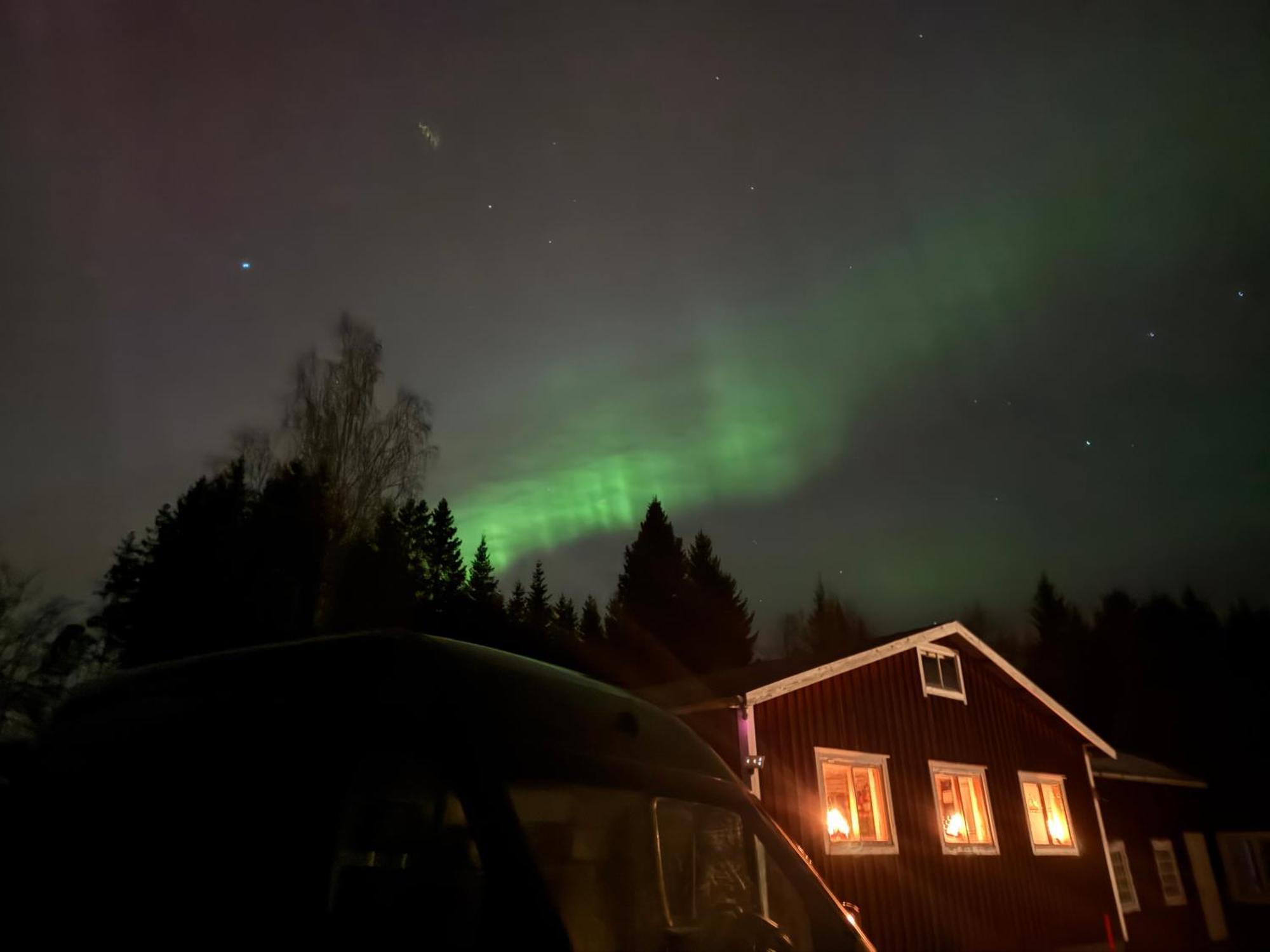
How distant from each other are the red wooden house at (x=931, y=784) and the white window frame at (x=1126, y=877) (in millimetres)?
1473

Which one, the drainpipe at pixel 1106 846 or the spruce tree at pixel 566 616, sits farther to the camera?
the spruce tree at pixel 566 616

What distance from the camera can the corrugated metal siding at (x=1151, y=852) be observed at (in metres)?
20.5

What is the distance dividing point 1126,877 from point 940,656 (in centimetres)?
927

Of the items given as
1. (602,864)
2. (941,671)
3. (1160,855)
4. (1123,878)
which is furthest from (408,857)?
(1160,855)

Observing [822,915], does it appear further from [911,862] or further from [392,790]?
[911,862]

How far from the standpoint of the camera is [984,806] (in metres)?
16.5

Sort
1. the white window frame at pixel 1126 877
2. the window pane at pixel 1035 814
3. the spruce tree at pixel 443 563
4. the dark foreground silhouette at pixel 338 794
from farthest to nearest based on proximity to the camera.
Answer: the spruce tree at pixel 443 563
the white window frame at pixel 1126 877
the window pane at pixel 1035 814
the dark foreground silhouette at pixel 338 794

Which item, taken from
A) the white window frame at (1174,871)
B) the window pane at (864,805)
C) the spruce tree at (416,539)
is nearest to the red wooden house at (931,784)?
the window pane at (864,805)

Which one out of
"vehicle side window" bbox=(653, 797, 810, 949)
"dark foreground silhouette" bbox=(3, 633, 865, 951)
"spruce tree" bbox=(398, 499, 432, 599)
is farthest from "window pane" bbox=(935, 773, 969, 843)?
"spruce tree" bbox=(398, 499, 432, 599)

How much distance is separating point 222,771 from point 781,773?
12.3m

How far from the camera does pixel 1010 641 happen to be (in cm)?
6625

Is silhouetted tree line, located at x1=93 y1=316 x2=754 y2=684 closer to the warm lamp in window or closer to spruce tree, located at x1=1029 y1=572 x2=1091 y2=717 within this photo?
the warm lamp in window

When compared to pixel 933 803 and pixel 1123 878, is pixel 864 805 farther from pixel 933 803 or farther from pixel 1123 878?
pixel 1123 878

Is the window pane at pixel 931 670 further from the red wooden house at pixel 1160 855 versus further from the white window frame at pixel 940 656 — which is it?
the red wooden house at pixel 1160 855
